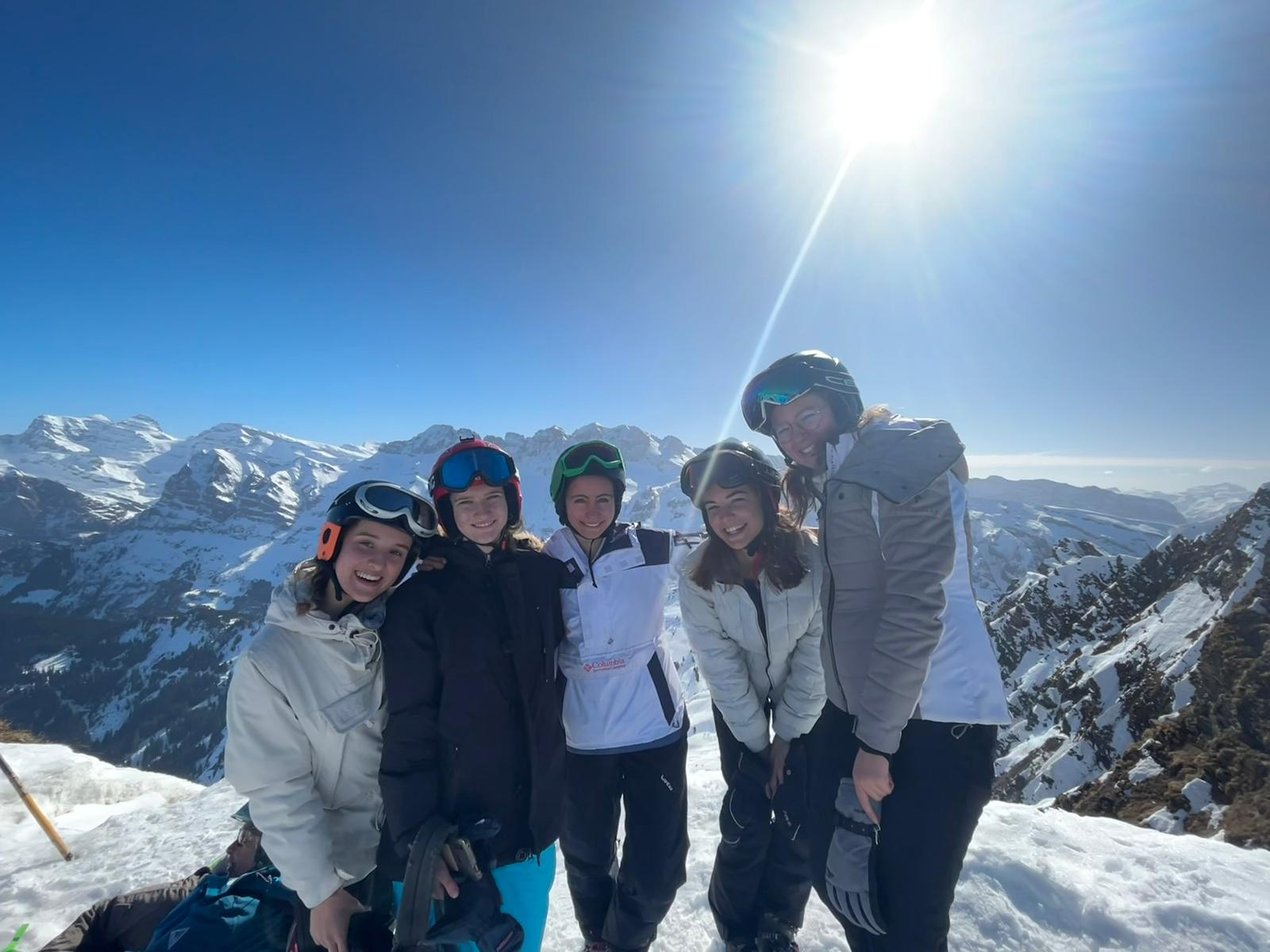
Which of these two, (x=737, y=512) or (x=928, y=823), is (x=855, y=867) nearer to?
(x=928, y=823)

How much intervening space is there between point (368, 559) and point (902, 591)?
3.66m

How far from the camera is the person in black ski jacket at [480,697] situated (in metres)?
3.68

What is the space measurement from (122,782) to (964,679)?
17639mm

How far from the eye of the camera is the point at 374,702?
3.88 meters

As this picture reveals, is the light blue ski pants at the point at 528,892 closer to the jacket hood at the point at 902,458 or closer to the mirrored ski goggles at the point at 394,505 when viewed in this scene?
the mirrored ski goggles at the point at 394,505

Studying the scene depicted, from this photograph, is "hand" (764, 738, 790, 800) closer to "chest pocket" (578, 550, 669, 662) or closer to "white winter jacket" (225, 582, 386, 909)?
"chest pocket" (578, 550, 669, 662)

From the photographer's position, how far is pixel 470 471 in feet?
14.6

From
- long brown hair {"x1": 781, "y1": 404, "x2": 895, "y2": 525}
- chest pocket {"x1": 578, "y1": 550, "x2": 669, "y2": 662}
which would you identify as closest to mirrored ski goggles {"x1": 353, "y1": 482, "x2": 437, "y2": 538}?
chest pocket {"x1": 578, "y1": 550, "x2": 669, "y2": 662}

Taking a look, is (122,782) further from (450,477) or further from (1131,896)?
(1131,896)

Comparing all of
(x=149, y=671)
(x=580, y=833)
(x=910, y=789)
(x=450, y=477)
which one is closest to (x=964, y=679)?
(x=910, y=789)

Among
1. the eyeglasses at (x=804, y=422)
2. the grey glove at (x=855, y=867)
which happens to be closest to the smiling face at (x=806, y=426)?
the eyeglasses at (x=804, y=422)

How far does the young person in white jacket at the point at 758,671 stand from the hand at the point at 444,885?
2245mm

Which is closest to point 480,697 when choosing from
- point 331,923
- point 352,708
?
point 352,708

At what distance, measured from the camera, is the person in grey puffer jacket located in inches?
132
